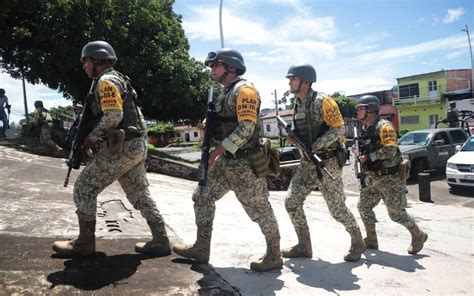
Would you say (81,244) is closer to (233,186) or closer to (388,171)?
(233,186)

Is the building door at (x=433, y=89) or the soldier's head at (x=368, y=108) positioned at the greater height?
the building door at (x=433, y=89)

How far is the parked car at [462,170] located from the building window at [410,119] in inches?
1378

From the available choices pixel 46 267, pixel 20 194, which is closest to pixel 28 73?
pixel 20 194

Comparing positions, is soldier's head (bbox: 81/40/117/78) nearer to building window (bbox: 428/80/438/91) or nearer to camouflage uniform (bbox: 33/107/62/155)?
camouflage uniform (bbox: 33/107/62/155)

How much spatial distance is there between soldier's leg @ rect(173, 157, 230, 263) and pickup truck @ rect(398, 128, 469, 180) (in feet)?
33.1

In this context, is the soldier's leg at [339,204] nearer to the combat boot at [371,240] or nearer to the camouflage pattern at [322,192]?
the camouflage pattern at [322,192]

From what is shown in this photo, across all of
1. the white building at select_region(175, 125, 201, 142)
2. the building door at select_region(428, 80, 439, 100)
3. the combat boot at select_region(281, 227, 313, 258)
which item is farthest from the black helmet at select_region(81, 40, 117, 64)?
the white building at select_region(175, 125, 201, 142)

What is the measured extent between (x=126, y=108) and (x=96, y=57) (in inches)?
20.1

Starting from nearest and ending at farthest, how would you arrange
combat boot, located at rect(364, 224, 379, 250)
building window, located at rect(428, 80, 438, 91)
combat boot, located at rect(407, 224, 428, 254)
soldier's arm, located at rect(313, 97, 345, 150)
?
soldier's arm, located at rect(313, 97, 345, 150)
combat boot, located at rect(407, 224, 428, 254)
combat boot, located at rect(364, 224, 379, 250)
building window, located at rect(428, 80, 438, 91)

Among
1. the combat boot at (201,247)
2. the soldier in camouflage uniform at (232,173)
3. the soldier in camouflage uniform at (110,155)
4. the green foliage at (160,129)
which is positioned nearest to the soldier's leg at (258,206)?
the soldier in camouflage uniform at (232,173)

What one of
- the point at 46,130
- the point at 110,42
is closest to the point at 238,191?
the point at 46,130

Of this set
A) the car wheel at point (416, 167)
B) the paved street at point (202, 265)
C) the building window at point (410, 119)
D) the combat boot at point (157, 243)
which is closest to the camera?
the paved street at point (202, 265)

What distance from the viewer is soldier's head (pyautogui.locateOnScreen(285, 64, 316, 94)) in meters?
3.86

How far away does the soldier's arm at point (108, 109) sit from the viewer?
10.5ft
